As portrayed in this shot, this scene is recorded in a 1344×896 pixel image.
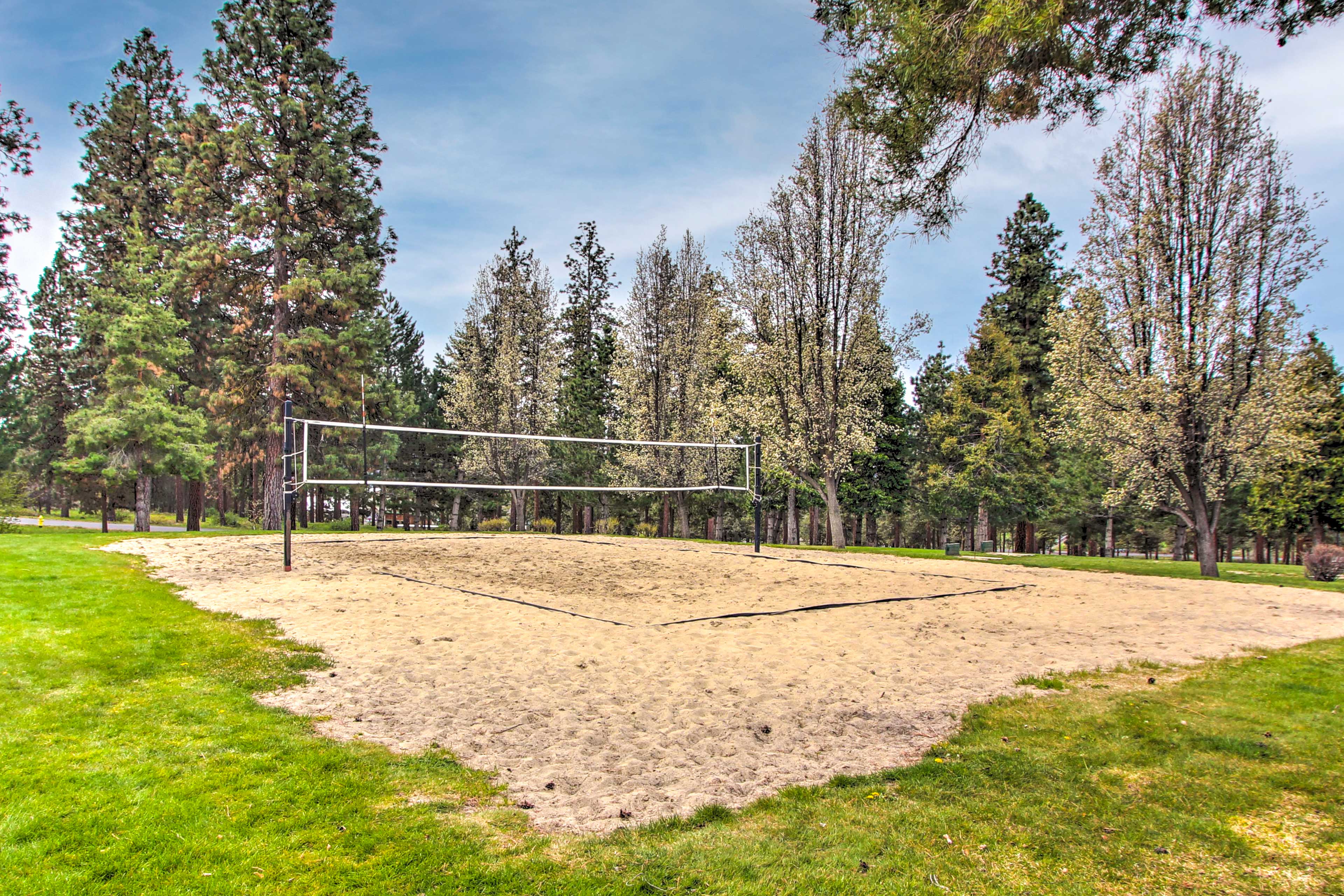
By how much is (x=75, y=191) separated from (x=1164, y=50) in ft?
118

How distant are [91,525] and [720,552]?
100 ft

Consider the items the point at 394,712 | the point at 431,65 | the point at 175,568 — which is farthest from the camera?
the point at 431,65

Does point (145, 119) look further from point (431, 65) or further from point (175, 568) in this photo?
point (175, 568)

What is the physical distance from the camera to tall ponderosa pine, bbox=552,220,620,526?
1219 inches

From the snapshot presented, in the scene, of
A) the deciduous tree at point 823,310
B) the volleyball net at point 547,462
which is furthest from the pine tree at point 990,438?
the deciduous tree at point 823,310

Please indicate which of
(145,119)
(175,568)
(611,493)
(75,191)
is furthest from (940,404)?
(75,191)

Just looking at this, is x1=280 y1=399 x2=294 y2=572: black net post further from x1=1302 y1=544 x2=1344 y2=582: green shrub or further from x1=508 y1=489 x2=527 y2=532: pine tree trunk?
x1=1302 y1=544 x2=1344 y2=582: green shrub

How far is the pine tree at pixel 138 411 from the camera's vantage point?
1858cm

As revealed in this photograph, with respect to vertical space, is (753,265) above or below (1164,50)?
above

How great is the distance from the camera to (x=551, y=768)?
3918 millimetres

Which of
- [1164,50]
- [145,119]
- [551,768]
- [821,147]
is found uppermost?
[145,119]

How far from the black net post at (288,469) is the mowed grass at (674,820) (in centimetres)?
525

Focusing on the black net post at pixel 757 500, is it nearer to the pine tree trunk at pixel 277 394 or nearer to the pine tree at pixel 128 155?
the pine tree trunk at pixel 277 394

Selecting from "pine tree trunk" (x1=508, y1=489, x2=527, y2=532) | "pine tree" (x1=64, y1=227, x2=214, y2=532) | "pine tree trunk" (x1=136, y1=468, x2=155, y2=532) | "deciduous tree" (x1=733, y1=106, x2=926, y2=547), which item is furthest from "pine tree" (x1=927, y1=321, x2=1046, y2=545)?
"pine tree trunk" (x1=136, y1=468, x2=155, y2=532)
